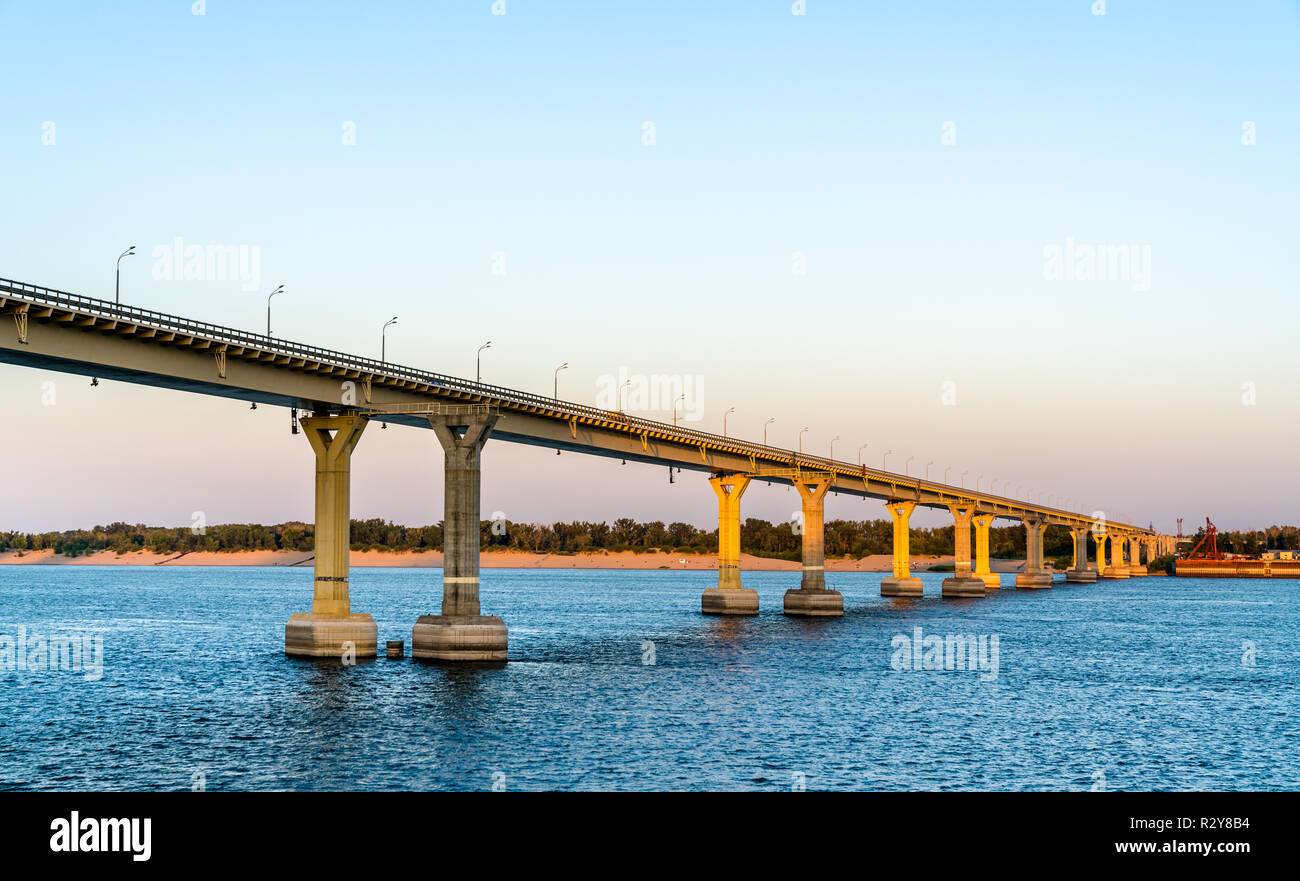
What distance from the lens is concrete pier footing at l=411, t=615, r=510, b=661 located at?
6247 cm

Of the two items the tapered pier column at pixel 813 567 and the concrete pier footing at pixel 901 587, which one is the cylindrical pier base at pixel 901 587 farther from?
the tapered pier column at pixel 813 567

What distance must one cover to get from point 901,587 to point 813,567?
49.5 m

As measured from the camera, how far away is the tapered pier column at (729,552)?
118125mm

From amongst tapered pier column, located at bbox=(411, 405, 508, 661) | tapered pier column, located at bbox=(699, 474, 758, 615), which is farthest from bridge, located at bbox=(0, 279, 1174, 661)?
tapered pier column, located at bbox=(699, 474, 758, 615)

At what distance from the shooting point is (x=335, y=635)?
205 feet

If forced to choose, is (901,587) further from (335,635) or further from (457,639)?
(335,635)

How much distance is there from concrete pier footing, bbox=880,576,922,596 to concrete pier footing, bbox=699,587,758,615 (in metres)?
51.7

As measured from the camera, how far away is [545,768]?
35312 mm

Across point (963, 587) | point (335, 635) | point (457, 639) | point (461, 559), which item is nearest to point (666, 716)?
point (457, 639)

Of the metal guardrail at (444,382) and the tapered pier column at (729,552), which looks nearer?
the metal guardrail at (444,382)

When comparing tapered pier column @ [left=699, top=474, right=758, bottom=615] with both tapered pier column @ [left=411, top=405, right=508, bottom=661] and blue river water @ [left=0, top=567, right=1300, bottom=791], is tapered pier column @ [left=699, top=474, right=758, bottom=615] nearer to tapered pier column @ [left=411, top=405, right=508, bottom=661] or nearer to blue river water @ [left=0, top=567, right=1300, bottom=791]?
blue river water @ [left=0, top=567, right=1300, bottom=791]

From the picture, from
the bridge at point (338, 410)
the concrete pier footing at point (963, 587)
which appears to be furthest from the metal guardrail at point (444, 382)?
the concrete pier footing at point (963, 587)

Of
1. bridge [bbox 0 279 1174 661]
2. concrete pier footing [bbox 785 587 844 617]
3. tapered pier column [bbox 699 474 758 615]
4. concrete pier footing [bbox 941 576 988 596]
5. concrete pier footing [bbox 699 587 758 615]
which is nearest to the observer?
bridge [bbox 0 279 1174 661]

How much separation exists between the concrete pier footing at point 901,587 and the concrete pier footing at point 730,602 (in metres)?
51.7
